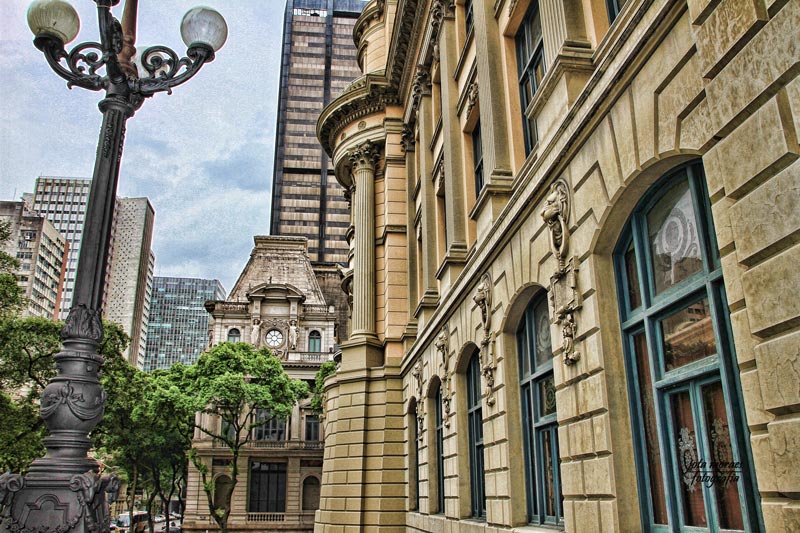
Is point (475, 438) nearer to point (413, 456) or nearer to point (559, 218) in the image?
point (559, 218)

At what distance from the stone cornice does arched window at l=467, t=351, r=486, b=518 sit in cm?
1588

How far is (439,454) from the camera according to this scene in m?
17.9

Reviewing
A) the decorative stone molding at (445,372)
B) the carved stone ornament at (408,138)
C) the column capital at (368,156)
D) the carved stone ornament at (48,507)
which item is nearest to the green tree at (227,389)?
the column capital at (368,156)

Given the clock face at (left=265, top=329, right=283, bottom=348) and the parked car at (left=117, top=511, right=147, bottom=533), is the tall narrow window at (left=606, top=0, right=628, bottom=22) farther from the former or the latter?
the parked car at (left=117, top=511, right=147, bottom=533)

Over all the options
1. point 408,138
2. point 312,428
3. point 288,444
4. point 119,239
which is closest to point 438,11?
point 408,138

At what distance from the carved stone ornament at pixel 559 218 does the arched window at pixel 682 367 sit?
0.89m

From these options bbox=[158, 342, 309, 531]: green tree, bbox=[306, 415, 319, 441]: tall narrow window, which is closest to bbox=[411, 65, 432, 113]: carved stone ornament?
bbox=[158, 342, 309, 531]: green tree

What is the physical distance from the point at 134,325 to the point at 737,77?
7106 inches

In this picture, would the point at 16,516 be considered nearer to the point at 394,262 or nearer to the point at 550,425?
the point at 550,425

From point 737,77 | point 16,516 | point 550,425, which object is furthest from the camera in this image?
point 550,425

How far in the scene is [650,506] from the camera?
6.99 meters

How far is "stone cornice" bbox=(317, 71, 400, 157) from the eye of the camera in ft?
90.0

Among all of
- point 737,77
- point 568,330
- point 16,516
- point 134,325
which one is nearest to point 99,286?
point 16,516

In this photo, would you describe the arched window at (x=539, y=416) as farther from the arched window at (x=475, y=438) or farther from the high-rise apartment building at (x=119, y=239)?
the high-rise apartment building at (x=119, y=239)
